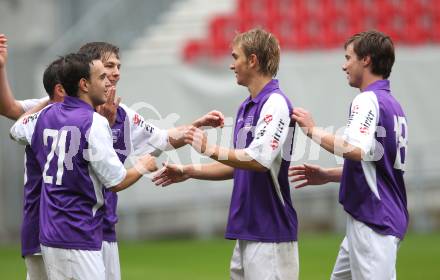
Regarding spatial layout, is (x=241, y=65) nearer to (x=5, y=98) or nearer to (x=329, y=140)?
(x=329, y=140)

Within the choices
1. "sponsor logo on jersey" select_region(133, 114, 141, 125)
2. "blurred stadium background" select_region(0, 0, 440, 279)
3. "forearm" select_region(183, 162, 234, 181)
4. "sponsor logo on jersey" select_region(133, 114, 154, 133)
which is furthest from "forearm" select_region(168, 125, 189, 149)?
"blurred stadium background" select_region(0, 0, 440, 279)

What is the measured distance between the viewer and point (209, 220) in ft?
46.4

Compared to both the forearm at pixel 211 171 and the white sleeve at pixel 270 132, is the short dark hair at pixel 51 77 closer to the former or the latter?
the forearm at pixel 211 171

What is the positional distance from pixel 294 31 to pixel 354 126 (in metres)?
9.76

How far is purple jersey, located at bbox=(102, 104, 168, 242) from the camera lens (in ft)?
20.2

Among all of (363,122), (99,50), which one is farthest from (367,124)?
(99,50)

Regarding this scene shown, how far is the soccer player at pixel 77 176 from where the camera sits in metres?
5.55

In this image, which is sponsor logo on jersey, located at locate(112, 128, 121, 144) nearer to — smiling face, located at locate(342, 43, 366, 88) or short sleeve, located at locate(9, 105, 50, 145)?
short sleeve, located at locate(9, 105, 50, 145)

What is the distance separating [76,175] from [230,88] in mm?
8650

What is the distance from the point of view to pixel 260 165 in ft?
18.2

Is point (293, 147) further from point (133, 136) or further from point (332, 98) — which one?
point (332, 98)

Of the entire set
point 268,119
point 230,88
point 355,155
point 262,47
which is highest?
point 230,88

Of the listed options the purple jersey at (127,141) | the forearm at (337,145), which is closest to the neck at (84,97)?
the purple jersey at (127,141)

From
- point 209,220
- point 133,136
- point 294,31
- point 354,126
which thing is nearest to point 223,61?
point 294,31
